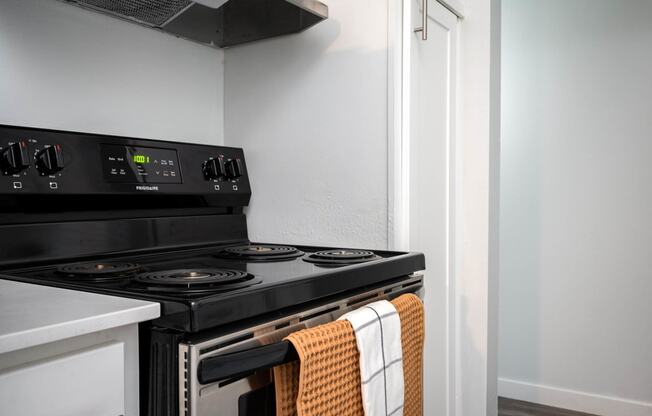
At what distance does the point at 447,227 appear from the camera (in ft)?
5.44

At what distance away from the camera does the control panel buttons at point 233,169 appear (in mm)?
1481

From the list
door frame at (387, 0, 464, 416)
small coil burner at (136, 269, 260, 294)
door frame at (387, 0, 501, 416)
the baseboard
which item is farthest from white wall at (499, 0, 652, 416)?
small coil burner at (136, 269, 260, 294)

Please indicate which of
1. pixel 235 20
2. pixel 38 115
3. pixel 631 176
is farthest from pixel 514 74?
pixel 38 115

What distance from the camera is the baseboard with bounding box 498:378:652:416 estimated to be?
2461 millimetres

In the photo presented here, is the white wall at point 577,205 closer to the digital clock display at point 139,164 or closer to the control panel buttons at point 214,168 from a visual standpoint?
the control panel buttons at point 214,168

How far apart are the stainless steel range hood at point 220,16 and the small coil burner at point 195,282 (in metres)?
0.65

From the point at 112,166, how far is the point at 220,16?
49 centimetres

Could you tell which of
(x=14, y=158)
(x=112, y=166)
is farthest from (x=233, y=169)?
(x=14, y=158)

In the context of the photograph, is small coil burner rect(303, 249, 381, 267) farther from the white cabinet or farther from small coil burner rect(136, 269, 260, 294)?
the white cabinet

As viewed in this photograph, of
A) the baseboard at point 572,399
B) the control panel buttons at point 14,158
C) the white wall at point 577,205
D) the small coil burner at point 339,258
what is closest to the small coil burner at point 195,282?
the small coil burner at point 339,258

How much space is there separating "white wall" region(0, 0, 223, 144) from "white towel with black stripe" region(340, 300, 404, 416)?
79 centimetres

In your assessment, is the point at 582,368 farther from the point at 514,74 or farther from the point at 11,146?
the point at 11,146

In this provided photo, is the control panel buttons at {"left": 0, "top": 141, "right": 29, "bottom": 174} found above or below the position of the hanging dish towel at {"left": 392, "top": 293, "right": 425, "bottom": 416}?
above

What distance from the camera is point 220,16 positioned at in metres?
1.41
